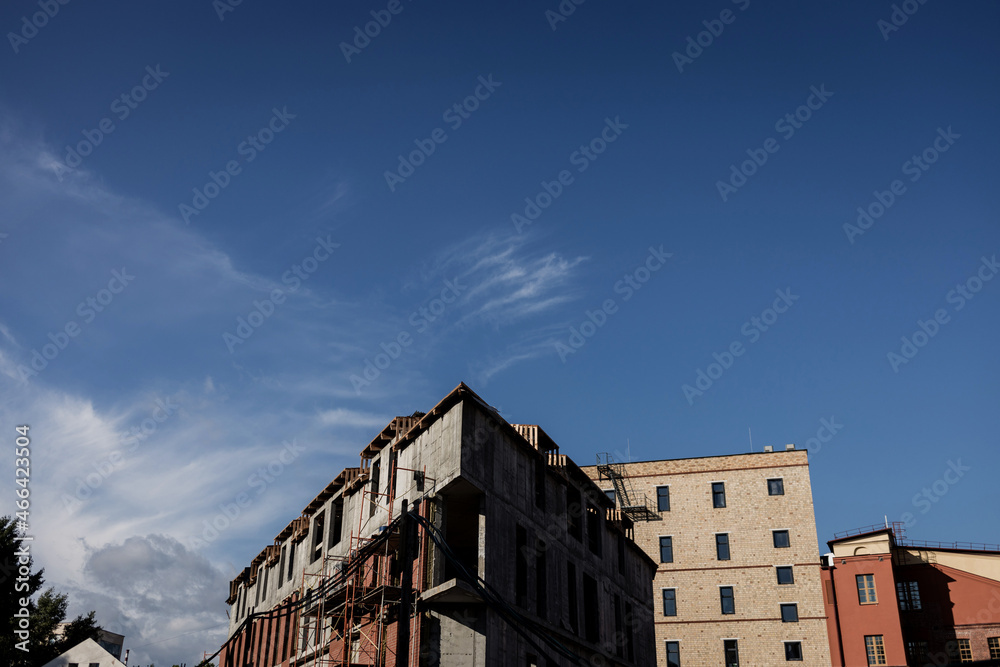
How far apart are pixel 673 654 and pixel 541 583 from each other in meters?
26.5

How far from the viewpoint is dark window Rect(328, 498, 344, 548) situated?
124ft

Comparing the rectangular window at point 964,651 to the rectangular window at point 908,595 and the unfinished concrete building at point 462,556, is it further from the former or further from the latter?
the unfinished concrete building at point 462,556

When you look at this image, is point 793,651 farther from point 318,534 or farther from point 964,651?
point 318,534

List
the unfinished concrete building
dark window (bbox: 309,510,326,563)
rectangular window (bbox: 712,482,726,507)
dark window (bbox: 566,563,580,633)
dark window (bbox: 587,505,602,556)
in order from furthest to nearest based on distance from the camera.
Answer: rectangular window (bbox: 712,482,726,507) → dark window (bbox: 309,510,326,563) → dark window (bbox: 587,505,602,556) → dark window (bbox: 566,563,580,633) → the unfinished concrete building

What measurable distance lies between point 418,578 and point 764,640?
1327 inches

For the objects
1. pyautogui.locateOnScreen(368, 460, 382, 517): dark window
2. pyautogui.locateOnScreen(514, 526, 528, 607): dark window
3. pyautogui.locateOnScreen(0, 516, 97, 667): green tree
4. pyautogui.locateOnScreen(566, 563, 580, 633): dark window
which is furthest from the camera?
pyautogui.locateOnScreen(0, 516, 97, 667): green tree

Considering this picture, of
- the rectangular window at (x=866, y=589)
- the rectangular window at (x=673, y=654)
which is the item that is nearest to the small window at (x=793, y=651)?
the rectangular window at (x=866, y=589)

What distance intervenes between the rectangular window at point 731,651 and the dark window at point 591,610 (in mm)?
19933

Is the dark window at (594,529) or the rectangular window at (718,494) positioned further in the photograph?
the rectangular window at (718,494)

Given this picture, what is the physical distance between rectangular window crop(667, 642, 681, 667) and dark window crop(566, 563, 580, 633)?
878 inches

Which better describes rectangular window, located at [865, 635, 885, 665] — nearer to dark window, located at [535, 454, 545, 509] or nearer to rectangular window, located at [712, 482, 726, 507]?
rectangular window, located at [712, 482, 726, 507]

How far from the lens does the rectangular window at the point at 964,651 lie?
5050cm

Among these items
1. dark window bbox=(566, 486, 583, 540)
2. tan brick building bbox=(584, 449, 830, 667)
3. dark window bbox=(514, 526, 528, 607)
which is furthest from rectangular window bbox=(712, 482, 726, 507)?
dark window bbox=(514, 526, 528, 607)

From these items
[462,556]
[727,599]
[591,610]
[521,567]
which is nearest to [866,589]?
[727,599]
